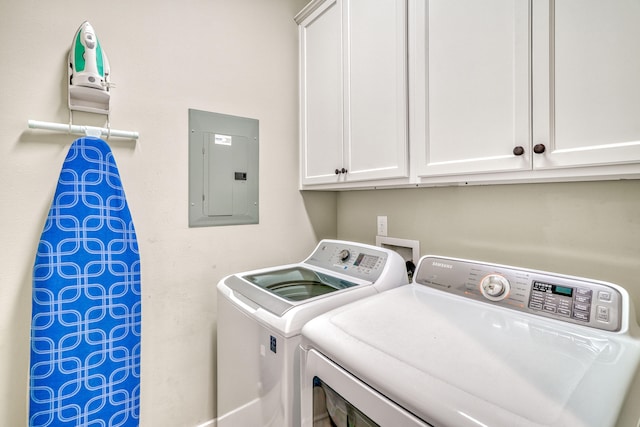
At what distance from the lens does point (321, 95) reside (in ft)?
5.76

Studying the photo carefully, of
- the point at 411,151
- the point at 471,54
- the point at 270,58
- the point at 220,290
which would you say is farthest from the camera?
the point at 270,58

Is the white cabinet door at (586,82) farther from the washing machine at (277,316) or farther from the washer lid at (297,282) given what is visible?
the washer lid at (297,282)

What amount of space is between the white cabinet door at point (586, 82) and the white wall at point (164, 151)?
136 cm

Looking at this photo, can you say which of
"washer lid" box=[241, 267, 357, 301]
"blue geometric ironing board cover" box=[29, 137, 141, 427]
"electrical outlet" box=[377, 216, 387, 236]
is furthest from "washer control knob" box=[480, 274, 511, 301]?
"blue geometric ironing board cover" box=[29, 137, 141, 427]

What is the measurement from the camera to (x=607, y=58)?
81 cm

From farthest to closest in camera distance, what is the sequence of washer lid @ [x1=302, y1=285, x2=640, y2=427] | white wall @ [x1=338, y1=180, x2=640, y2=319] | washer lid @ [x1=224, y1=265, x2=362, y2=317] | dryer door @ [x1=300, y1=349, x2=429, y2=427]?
1. washer lid @ [x1=224, y1=265, x2=362, y2=317]
2. white wall @ [x1=338, y1=180, x2=640, y2=319]
3. dryer door @ [x1=300, y1=349, x2=429, y2=427]
4. washer lid @ [x1=302, y1=285, x2=640, y2=427]

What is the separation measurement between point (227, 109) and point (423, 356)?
156 centimetres

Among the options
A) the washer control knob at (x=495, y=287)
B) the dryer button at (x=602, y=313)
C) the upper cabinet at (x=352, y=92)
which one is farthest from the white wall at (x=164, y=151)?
the dryer button at (x=602, y=313)

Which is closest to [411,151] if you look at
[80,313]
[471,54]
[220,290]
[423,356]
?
[471,54]

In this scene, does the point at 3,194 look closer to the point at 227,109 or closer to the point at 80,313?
the point at 80,313

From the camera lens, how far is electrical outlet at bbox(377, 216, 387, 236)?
183 centimetres

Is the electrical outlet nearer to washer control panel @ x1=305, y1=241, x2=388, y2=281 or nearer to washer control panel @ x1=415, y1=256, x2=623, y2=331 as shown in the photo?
washer control panel @ x1=305, y1=241, x2=388, y2=281

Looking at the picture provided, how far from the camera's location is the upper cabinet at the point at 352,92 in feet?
4.38

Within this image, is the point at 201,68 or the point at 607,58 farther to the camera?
the point at 201,68
